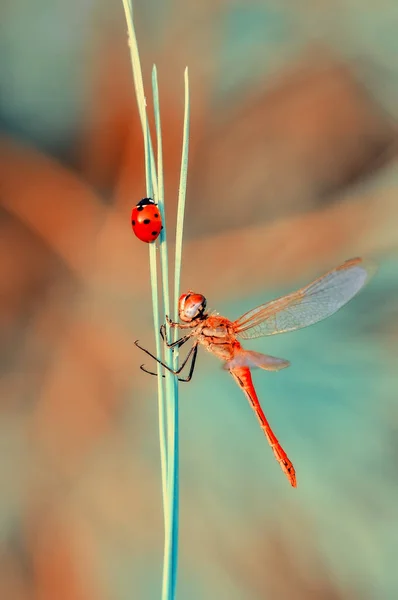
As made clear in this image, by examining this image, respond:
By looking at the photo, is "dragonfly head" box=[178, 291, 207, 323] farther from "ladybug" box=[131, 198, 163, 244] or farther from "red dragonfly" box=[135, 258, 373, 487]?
"ladybug" box=[131, 198, 163, 244]

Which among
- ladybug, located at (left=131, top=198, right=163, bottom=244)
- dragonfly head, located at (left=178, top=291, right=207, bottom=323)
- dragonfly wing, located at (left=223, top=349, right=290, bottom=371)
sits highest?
dragonfly head, located at (left=178, top=291, right=207, bottom=323)

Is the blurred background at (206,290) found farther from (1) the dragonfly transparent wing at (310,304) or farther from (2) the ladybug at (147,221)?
(2) the ladybug at (147,221)

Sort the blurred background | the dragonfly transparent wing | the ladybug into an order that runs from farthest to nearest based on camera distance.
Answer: the blurred background → the dragonfly transparent wing → the ladybug

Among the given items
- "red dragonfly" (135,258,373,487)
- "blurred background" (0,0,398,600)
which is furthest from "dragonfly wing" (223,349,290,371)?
"blurred background" (0,0,398,600)

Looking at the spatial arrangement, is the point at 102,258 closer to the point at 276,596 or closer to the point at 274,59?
the point at 274,59

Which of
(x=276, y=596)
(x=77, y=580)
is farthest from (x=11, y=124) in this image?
(x=276, y=596)

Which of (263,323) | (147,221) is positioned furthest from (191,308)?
(147,221)

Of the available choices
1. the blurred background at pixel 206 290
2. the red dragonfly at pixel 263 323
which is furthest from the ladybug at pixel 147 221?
the blurred background at pixel 206 290
